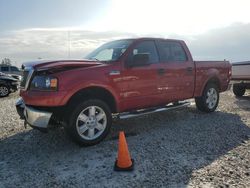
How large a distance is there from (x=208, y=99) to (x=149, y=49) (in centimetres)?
261

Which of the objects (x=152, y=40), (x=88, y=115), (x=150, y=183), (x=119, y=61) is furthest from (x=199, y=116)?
(x=150, y=183)

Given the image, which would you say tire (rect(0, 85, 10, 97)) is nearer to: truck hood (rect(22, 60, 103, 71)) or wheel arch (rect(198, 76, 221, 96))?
truck hood (rect(22, 60, 103, 71))

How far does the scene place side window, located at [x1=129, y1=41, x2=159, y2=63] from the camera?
21.5ft

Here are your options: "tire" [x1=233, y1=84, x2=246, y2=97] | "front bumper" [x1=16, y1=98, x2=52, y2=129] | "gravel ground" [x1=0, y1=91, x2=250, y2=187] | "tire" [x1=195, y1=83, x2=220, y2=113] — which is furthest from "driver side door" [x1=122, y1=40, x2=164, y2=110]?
"tire" [x1=233, y1=84, x2=246, y2=97]

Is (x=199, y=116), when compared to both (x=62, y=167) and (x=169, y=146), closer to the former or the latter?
(x=169, y=146)

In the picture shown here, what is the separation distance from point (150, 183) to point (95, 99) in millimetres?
2051

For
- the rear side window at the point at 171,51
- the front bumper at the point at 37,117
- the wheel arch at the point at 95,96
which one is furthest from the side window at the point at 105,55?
the front bumper at the point at 37,117

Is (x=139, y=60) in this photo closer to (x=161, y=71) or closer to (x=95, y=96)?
(x=161, y=71)

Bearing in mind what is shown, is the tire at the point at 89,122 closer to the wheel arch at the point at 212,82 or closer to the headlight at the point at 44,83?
the headlight at the point at 44,83

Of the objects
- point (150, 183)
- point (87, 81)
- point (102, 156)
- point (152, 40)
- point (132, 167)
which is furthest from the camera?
point (152, 40)

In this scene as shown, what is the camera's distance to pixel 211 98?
854 centimetres

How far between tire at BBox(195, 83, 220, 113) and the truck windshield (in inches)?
111

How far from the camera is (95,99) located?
18.4 ft

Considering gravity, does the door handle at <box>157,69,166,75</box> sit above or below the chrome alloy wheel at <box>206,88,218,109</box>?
above
